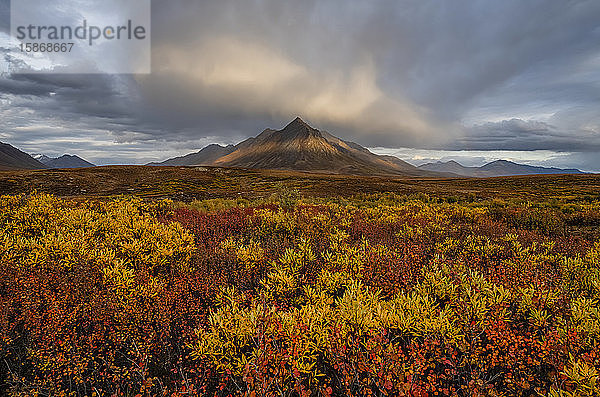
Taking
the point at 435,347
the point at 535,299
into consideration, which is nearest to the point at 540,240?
the point at 535,299

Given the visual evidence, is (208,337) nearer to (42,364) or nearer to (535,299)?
(42,364)

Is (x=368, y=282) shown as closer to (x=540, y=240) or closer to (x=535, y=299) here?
(x=535, y=299)

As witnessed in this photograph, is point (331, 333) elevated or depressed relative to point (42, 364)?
elevated

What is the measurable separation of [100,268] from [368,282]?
4.77m

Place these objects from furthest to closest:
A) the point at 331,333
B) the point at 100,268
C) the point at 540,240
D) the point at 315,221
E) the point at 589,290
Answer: the point at 315,221 → the point at 540,240 → the point at 100,268 → the point at 589,290 → the point at 331,333

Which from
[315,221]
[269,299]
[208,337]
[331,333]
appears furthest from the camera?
[315,221]

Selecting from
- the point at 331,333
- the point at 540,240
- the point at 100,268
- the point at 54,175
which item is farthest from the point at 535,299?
the point at 54,175

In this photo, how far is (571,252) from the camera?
7074mm

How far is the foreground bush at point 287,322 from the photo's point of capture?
9.03ft

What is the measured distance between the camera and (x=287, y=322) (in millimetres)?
3100

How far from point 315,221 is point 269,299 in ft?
20.3

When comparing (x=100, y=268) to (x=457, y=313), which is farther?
(x=100, y=268)

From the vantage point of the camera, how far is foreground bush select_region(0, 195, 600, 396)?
2.75 meters

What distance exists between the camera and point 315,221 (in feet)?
33.8
